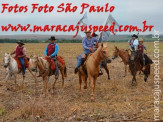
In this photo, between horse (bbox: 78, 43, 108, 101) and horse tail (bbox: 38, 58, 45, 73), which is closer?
horse (bbox: 78, 43, 108, 101)

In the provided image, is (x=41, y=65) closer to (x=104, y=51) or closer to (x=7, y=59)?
(x=7, y=59)

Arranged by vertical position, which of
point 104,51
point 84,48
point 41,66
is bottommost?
point 41,66

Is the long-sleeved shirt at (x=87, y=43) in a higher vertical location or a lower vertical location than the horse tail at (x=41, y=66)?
higher

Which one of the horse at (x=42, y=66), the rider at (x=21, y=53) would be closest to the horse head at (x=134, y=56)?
the horse at (x=42, y=66)

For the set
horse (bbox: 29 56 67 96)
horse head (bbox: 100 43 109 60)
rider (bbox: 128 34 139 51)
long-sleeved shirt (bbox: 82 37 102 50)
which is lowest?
horse (bbox: 29 56 67 96)

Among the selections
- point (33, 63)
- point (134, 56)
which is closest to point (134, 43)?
point (134, 56)

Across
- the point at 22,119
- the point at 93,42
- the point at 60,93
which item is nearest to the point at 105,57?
the point at 93,42

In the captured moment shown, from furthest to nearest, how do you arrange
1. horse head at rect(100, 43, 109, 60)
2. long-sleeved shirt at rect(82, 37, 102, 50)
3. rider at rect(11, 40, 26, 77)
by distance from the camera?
1. rider at rect(11, 40, 26, 77)
2. long-sleeved shirt at rect(82, 37, 102, 50)
3. horse head at rect(100, 43, 109, 60)

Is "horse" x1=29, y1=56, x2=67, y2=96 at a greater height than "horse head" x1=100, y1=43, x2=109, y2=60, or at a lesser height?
lesser

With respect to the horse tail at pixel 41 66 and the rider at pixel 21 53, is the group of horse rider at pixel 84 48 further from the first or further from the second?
→ the horse tail at pixel 41 66

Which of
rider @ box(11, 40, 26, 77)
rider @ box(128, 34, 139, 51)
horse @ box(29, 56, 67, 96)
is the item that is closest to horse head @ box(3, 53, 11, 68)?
rider @ box(11, 40, 26, 77)

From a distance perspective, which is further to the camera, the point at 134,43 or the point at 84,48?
the point at 134,43

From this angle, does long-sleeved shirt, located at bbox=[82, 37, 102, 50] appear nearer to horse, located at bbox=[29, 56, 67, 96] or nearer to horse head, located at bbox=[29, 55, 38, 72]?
horse, located at bbox=[29, 56, 67, 96]

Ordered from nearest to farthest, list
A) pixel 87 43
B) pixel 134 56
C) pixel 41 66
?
pixel 87 43
pixel 41 66
pixel 134 56
